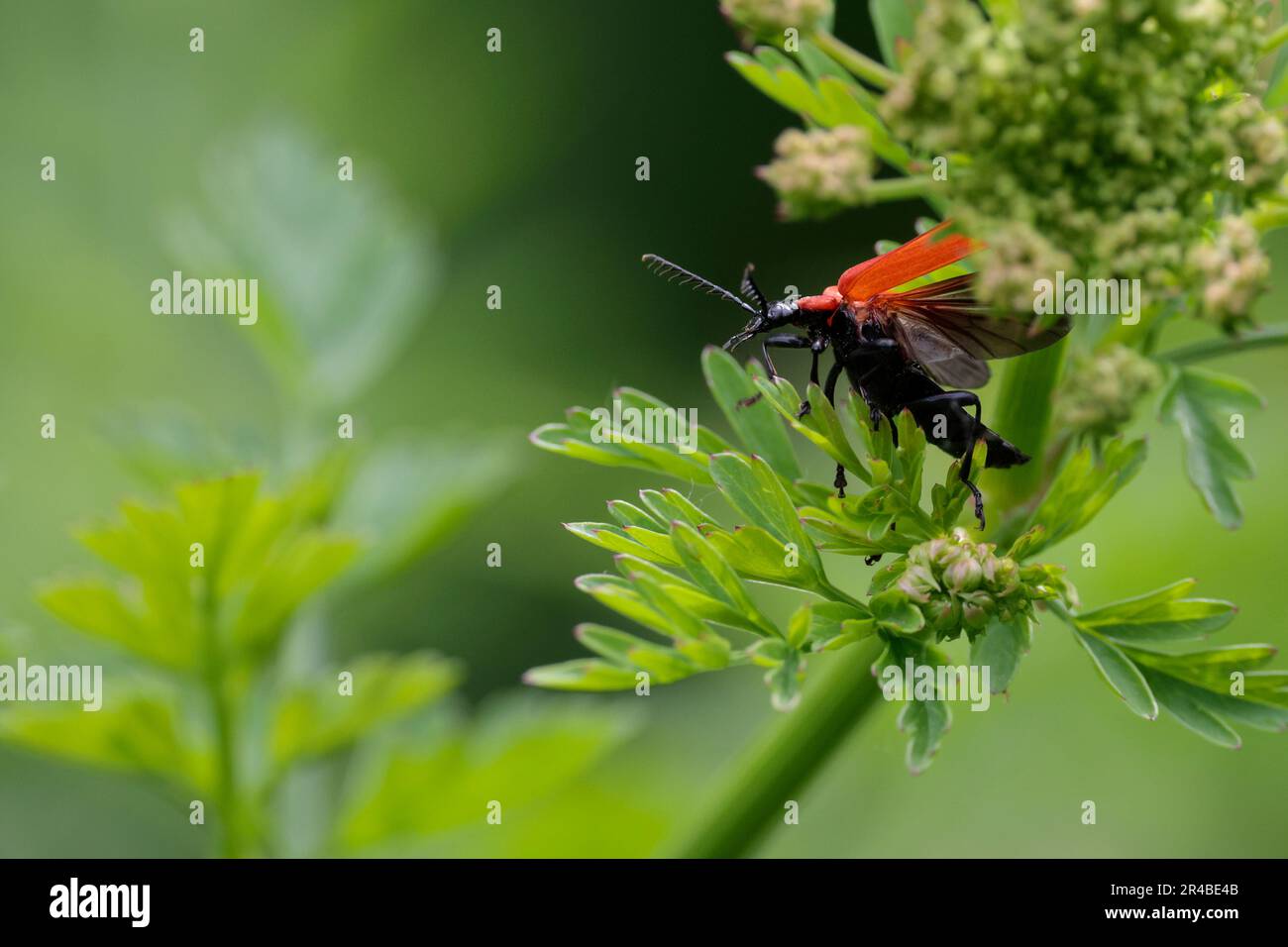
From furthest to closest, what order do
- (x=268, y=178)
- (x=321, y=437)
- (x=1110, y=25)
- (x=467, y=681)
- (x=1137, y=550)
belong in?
1. (x=467, y=681)
2. (x=1137, y=550)
3. (x=268, y=178)
4. (x=321, y=437)
5. (x=1110, y=25)

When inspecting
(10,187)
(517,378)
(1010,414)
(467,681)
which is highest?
(10,187)

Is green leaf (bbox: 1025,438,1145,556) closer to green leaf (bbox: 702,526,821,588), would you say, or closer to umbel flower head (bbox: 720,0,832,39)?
green leaf (bbox: 702,526,821,588)

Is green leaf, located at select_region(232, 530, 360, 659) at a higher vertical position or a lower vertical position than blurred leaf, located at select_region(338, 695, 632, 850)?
higher

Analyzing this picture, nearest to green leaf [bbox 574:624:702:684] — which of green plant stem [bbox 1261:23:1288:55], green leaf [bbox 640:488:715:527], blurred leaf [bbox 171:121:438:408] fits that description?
green leaf [bbox 640:488:715:527]

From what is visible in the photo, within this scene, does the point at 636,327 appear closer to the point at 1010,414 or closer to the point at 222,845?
the point at 222,845

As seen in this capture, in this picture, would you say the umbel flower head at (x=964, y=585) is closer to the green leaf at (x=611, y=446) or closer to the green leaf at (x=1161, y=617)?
the green leaf at (x=1161, y=617)

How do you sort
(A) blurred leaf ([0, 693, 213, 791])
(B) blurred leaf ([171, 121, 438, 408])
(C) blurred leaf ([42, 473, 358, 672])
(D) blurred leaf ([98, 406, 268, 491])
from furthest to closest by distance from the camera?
(B) blurred leaf ([171, 121, 438, 408]) → (D) blurred leaf ([98, 406, 268, 491]) → (A) blurred leaf ([0, 693, 213, 791]) → (C) blurred leaf ([42, 473, 358, 672])

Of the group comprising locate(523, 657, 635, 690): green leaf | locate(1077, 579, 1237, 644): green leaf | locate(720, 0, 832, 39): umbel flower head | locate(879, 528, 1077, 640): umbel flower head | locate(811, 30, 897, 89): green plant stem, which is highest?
locate(720, 0, 832, 39): umbel flower head
